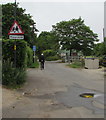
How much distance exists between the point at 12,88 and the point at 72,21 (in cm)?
3410

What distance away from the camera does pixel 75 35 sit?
39.6 meters

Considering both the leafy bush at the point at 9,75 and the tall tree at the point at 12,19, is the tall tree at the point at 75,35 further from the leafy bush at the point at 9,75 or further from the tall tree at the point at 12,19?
the leafy bush at the point at 9,75

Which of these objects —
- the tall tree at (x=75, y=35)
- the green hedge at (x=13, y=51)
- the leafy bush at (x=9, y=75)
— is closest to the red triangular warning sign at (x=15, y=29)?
the green hedge at (x=13, y=51)

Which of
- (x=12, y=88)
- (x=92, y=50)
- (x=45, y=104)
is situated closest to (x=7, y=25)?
(x=12, y=88)

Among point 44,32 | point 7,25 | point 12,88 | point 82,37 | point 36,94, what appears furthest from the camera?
point 44,32

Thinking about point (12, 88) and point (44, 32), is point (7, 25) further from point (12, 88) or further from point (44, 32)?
point (44, 32)

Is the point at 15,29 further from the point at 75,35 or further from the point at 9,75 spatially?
the point at 75,35

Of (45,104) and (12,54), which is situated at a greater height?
(12,54)

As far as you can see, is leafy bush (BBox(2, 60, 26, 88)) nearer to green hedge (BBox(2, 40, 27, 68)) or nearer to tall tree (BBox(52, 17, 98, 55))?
green hedge (BBox(2, 40, 27, 68))

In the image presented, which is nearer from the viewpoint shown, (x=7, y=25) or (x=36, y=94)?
(x=36, y=94)

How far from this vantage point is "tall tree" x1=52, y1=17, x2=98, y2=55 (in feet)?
128

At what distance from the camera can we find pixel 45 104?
6215 millimetres

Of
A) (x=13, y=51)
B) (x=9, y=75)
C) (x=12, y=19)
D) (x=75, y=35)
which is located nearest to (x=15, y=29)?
(x=13, y=51)

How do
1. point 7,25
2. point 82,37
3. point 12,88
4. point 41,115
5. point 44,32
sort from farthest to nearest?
point 44,32 < point 82,37 < point 7,25 < point 12,88 < point 41,115
